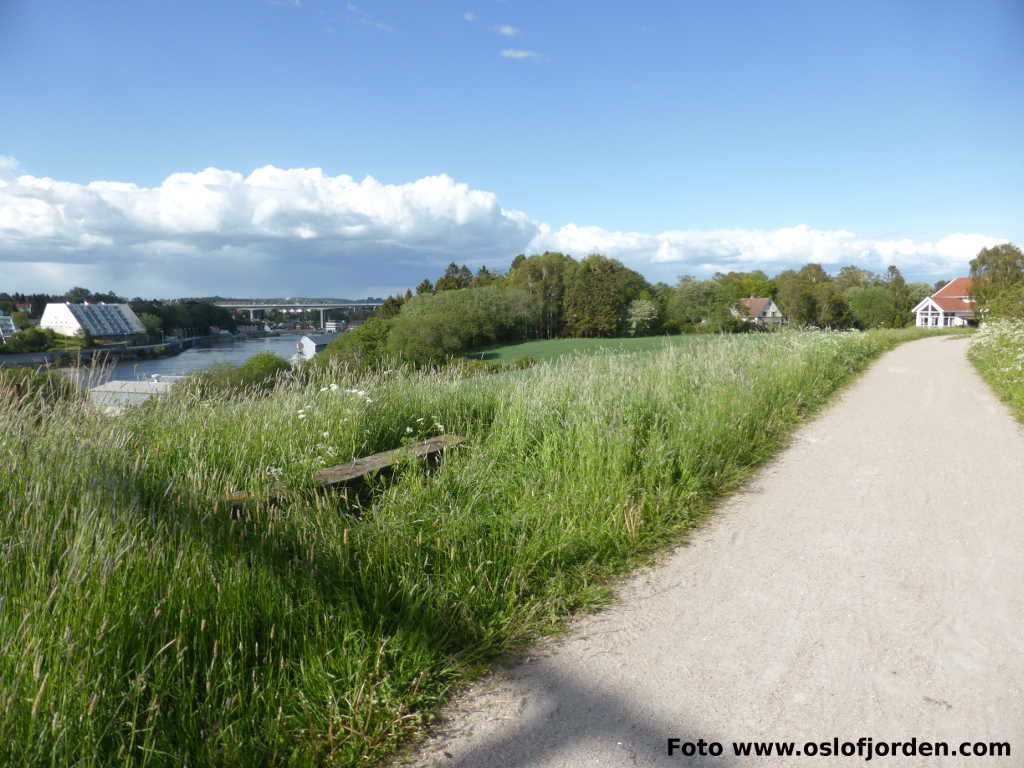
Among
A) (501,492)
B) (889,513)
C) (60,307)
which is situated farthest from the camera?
(60,307)

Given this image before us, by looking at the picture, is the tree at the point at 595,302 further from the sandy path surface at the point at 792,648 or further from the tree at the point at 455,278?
the sandy path surface at the point at 792,648

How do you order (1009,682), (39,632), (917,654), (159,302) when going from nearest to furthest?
(39,632) < (1009,682) < (917,654) < (159,302)

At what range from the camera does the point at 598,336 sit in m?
83.2

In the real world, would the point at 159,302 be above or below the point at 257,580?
above

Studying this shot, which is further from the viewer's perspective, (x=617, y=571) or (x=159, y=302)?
(x=159, y=302)

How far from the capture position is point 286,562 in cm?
300

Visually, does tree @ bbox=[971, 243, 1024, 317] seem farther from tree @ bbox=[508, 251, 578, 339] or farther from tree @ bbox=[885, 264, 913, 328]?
tree @ bbox=[508, 251, 578, 339]

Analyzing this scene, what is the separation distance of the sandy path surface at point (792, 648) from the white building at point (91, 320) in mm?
27585

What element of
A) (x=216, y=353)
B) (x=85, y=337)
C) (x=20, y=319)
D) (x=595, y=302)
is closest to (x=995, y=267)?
(x=595, y=302)

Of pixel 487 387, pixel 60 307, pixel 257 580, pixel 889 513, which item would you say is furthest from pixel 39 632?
pixel 60 307

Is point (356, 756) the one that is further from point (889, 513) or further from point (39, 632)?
point (889, 513)

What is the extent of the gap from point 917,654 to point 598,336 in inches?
3196

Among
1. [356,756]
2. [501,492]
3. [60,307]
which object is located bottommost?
[356,756]

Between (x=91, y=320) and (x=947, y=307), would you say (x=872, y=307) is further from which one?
(x=91, y=320)
